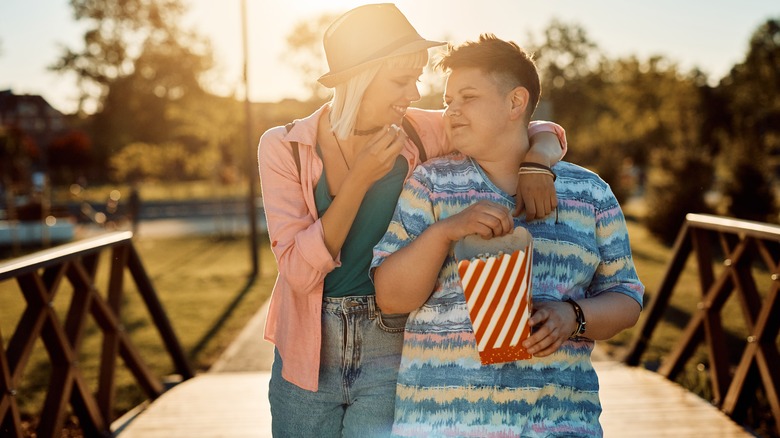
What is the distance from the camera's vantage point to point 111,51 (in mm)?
51344

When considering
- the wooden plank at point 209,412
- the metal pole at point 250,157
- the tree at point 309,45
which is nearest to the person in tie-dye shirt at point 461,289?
the wooden plank at point 209,412

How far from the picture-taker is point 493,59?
78.8 inches

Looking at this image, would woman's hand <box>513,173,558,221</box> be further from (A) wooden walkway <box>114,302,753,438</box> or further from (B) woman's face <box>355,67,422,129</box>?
(A) wooden walkway <box>114,302,753,438</box>

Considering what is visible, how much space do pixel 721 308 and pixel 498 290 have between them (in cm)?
379

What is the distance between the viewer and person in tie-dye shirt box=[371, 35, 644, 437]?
74.0 inches

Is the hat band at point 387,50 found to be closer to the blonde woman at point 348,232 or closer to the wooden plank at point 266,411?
the blonde woman at point 348,232

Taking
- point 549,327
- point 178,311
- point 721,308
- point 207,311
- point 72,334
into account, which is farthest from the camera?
point 178,311

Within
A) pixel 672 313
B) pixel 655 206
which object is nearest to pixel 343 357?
pixel 672 313

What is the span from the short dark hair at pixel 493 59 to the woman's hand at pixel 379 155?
235mm

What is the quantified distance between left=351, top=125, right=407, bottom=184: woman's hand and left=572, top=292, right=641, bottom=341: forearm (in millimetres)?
620

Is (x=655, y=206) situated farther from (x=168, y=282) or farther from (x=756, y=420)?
(x=756, y=420)

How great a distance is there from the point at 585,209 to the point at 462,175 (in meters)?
0.34

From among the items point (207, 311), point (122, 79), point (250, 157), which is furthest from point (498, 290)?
point (122, 79)

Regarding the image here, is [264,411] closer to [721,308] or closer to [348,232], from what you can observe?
[348,232]
